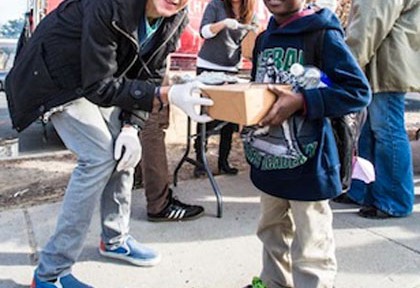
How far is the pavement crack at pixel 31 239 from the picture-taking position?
2295mm

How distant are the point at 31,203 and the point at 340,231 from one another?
2.08 m

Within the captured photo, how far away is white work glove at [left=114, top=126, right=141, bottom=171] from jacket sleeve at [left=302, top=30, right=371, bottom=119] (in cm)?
78

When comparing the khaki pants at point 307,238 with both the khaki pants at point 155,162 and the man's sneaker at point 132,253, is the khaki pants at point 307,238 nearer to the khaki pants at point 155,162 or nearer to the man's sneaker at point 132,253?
the man's sneaker at point 132,253

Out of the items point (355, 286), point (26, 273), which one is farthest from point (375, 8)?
point (26, 273)

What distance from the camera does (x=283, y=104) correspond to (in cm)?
148

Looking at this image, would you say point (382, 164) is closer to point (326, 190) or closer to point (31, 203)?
point (326, 190)

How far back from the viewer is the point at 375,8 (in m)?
2.42

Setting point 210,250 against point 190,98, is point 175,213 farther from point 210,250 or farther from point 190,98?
point 190,98

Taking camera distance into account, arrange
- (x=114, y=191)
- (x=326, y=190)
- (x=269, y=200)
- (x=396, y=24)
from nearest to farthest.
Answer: (x=326, y=190)
(x=269, y=200)
(x=114, y=191)
(x=396, y=24)

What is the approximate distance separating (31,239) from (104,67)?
4.24ft

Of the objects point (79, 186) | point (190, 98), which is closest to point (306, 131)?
point (190, 98)

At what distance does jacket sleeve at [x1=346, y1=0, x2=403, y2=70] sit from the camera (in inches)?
95.6

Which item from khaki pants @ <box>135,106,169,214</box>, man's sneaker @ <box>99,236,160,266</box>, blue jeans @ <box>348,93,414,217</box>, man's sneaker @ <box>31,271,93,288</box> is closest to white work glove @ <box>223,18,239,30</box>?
khaki pants @ <box>135,106,169,214</box>

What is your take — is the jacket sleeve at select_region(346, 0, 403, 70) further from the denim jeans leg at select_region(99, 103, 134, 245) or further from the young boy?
the denim jeans leg at select_region(99, 103, 134, 245)
